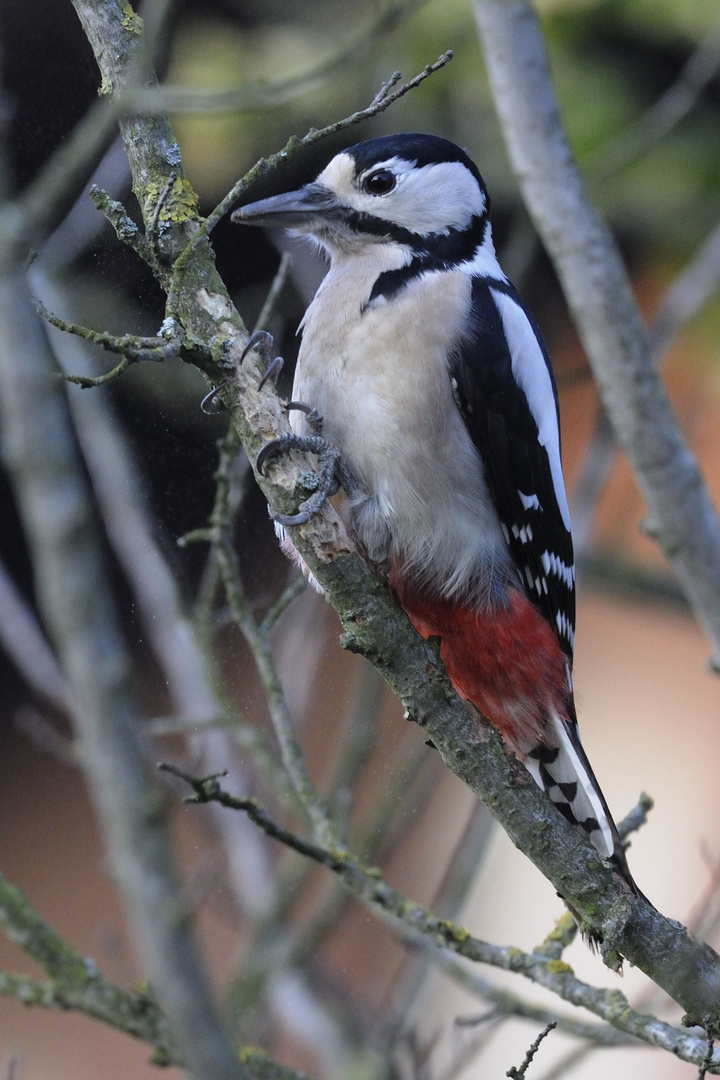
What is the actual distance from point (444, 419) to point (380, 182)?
0.91 feet

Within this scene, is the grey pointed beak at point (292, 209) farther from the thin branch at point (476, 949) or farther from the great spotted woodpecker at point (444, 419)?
the thin branch at point (476, 949)

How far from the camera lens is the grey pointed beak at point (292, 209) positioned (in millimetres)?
1121

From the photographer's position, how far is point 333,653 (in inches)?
53.8

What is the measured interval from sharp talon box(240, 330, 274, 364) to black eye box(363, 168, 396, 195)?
1.11 ft

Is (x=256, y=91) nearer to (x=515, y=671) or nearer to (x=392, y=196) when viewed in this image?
(x=392, y=196)

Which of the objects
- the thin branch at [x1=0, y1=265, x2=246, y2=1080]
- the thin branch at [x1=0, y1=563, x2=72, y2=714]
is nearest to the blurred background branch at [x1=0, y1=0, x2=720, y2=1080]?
the thin branch at [x1=0, y1=563, x2=72, y2=714]

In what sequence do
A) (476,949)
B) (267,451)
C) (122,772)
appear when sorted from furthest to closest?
(476,949) → (267,451) → (122,772)

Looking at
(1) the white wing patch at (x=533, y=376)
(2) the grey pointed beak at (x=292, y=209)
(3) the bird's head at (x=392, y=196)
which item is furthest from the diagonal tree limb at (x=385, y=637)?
(1) the white wing patch at (x=533, y=376)

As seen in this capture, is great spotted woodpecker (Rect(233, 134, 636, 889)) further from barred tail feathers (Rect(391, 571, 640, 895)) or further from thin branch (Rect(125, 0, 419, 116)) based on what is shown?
thin branch (Rect(125, 0, 419, 116))

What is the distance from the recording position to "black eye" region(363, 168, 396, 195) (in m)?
1.26

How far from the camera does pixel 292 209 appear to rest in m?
1.19

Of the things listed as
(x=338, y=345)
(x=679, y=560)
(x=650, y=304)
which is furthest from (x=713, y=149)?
(x=338, y=345)

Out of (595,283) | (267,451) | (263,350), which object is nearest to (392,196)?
(595,283)

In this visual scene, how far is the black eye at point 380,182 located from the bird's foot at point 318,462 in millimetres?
258
